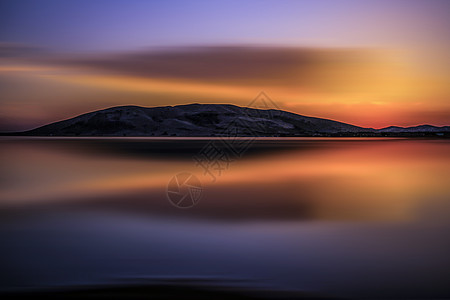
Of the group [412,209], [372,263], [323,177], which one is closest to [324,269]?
[372,263]

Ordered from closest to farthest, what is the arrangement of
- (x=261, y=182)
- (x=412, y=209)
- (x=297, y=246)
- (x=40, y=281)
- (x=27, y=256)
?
(x=40, y=281)
(x=27, y=256)
(x=297, y=246)
(x=412, y=209)
(x=261, y=182)

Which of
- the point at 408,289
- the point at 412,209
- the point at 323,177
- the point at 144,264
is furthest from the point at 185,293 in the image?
the point at 323,177

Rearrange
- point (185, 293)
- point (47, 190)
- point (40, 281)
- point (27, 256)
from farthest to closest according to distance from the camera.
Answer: point (47, 190) → point (27, 256) → point (40, 281) → point (185, 293)

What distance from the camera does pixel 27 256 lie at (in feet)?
26.0

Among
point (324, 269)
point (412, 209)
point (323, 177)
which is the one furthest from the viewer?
point (323, 177)

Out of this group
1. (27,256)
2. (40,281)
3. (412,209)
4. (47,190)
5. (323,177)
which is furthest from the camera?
(323,177)

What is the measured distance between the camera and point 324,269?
7371 millimetres

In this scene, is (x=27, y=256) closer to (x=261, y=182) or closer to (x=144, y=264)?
(x=144, y=264)

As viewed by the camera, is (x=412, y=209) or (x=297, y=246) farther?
(x=412, y=209)

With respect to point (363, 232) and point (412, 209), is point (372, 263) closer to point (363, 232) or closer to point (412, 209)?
point (363, 232)

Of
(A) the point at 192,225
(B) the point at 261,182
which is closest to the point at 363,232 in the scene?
(A) the point at 192,225

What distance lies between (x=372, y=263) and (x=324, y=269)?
3.30ft

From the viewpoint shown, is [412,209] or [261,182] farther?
[261,182]

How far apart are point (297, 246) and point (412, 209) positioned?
275 inches
